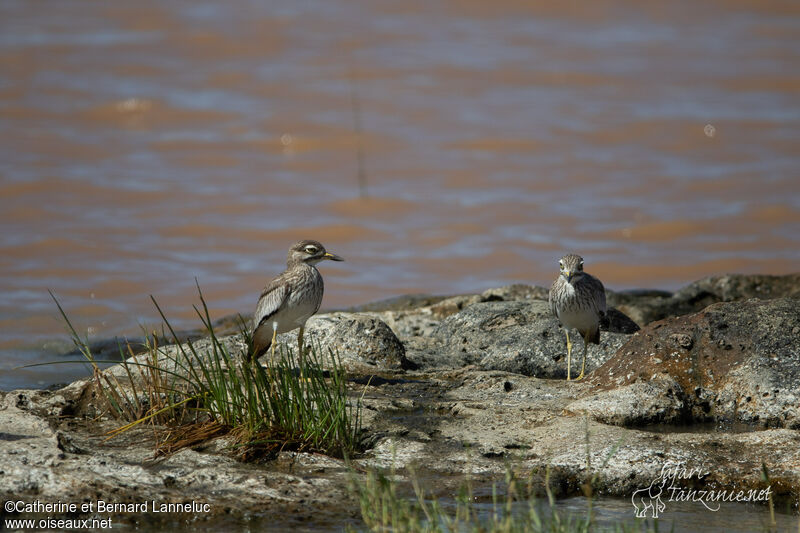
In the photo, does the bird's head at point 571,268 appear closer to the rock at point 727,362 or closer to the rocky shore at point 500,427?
the rocky shore at point 500,427

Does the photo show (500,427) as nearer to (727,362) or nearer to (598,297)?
(727,362)

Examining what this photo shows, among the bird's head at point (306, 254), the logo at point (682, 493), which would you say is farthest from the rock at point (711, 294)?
the logo at point (682, 493)

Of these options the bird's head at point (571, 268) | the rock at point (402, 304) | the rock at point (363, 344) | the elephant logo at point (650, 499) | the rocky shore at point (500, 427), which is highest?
the bird's head at point (571, 268)

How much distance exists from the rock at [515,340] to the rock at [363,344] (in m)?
0.67

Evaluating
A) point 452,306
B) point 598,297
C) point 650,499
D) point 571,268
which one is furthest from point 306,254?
point 650,499

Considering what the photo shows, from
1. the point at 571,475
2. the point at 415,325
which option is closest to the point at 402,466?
the point at 571,475

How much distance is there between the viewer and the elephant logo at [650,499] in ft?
19.7

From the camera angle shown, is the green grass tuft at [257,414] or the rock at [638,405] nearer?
the green grass tuft at [257,414]

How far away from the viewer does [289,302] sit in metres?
8.66

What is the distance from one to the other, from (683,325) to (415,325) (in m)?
3.43

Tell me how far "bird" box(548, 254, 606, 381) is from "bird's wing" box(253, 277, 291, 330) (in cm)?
231

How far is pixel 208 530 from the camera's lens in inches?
220

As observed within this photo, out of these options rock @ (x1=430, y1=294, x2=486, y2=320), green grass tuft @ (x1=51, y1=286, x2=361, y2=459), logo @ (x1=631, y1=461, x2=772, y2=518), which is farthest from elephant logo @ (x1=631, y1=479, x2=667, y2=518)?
rock @ (x1=430, y1=294, x2=486, y2=320)

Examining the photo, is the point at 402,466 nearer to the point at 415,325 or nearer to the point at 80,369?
the point at 415,325
